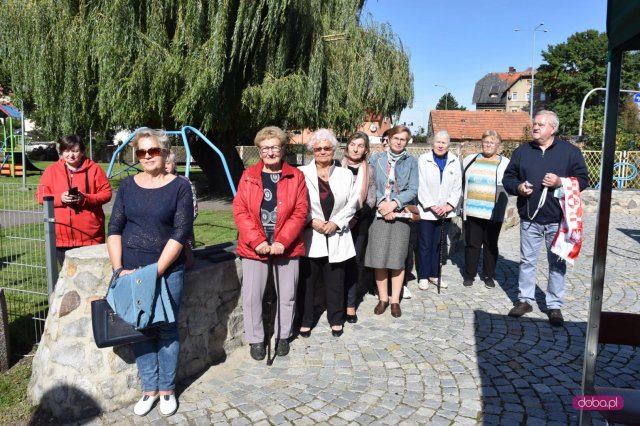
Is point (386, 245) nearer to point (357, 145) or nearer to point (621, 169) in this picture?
point (357, 145)

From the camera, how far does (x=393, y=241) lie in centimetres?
528

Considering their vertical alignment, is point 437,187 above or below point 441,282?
above

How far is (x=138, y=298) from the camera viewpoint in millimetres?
3090

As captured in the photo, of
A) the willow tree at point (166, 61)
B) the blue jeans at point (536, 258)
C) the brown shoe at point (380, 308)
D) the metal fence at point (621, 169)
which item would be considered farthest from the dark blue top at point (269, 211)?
the metal fence at point (621, 169)

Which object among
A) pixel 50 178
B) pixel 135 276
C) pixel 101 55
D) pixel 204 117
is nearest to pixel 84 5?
pixel 101 55

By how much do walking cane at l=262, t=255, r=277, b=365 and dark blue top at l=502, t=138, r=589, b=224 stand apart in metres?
2.64

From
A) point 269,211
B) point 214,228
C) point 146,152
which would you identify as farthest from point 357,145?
point 214,228

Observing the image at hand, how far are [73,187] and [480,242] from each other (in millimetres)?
A: 4589

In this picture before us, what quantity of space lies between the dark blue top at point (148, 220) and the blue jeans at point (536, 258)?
137 inches

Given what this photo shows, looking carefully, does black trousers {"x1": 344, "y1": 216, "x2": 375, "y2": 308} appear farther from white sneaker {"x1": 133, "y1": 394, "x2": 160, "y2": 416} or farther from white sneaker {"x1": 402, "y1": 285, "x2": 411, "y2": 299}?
white sneaker {"x1": 133, "y1": 394, "x2": 160, "y2": 416}

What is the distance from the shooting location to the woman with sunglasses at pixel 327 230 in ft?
15.0

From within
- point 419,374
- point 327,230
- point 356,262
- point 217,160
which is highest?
point 217,160

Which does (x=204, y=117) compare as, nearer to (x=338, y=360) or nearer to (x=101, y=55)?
(x=101, y=55)

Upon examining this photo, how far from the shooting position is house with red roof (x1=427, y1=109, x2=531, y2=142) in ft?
144
